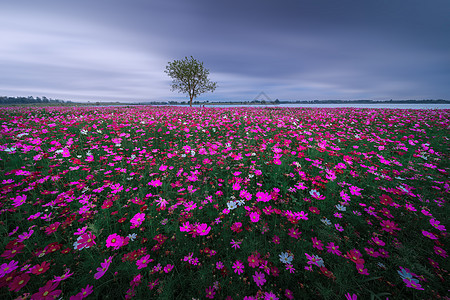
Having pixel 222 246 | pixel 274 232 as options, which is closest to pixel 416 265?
pixel 274 232

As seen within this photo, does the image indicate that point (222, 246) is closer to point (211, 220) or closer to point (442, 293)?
Answer: point (211, 220)

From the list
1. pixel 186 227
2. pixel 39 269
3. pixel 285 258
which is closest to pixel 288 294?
pixel 285 258

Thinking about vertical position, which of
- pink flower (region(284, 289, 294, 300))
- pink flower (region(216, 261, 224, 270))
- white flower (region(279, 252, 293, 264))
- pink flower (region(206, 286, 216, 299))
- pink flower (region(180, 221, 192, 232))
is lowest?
pink flower (region(284, 289, 294, 300))

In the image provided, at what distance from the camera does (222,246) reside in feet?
6.26

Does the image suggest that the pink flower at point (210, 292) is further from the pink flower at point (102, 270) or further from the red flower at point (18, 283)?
the red flower at point (18, 283)

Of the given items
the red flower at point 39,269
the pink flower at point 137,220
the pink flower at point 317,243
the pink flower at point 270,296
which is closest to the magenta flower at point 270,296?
the pink flower at point 270,296

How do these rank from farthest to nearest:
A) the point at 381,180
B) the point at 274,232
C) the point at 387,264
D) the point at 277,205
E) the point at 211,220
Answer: the point at 381,180
the point at 277,205
the point at 211,220
the point at 274,232
the point at 387,264

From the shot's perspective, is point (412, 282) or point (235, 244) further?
point (235, 244)

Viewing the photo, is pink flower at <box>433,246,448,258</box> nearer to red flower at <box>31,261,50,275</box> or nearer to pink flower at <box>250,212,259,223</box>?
pink flower at <box>250,212,259,223</box>

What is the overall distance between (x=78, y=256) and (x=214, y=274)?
60.2 inches

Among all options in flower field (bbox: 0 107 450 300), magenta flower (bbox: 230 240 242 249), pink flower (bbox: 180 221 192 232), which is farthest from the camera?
pink flower (bbox: 180 221 192 232)

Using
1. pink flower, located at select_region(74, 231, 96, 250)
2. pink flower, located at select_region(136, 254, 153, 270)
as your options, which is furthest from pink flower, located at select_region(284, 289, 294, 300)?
pink flower, located at select_region(74, 231, 96, 250)

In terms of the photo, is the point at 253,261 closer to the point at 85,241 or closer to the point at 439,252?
the point at 85,241

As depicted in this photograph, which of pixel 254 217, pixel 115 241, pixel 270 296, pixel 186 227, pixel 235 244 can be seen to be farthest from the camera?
pixel 254 217
